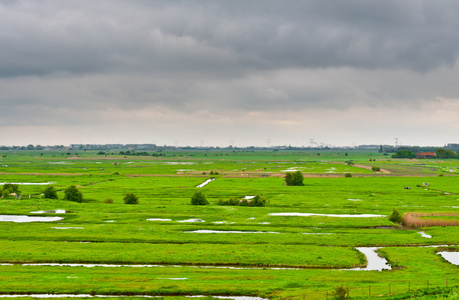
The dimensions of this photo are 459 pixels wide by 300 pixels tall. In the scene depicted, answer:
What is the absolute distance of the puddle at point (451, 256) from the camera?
3939 centimetres

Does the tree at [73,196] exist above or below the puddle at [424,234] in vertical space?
above

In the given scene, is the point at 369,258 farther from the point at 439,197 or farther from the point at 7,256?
the point at 439,197

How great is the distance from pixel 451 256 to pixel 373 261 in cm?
908

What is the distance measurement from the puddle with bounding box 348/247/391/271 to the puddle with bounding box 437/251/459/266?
664 centimetres

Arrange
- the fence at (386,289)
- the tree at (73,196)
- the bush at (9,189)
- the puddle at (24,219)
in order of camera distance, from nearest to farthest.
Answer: the fence at (386,289), the puddle at (24,219), the tree at (73,196), the bush at (9,189)

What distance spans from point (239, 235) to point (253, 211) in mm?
18098

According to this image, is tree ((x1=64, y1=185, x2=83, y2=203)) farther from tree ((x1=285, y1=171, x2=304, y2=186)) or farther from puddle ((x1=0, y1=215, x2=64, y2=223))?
tree ((x1=285, y1=171, x2=304, y2=186))

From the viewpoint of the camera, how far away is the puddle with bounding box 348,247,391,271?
37.8 m

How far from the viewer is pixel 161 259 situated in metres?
39.9

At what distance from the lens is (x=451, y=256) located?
41.3 m

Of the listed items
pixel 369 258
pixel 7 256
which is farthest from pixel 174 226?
pixel 369 258

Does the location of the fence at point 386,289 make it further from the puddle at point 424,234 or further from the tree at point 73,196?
the tree at point 73,196

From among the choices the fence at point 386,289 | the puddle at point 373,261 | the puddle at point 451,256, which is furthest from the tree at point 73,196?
the puddle at point 451,256

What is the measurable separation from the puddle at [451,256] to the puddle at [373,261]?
6641 millimetres
